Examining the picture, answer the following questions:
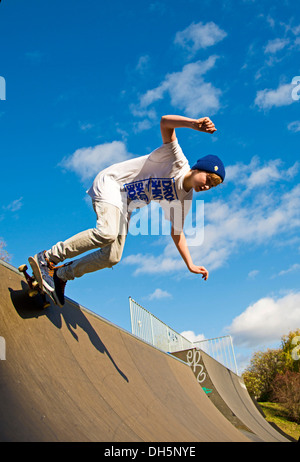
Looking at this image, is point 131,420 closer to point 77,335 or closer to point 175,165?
point 77,335

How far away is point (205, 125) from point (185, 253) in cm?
175

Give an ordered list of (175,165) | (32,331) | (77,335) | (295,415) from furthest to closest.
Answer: (295,415)
(77,335)
(175,165)
(32,331)

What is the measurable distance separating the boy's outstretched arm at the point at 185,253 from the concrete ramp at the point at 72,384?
1614 mm

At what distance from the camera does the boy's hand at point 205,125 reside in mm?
3072

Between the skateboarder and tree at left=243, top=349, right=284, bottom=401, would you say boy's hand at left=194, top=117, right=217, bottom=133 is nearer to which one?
the skateboarder

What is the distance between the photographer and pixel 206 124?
3.08m

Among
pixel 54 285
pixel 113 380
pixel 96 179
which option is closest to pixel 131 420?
pixel 113 380

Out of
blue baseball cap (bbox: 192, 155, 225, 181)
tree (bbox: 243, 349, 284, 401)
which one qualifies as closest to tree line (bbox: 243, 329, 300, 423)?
tree (bbox: 243, 349, 284, 401)

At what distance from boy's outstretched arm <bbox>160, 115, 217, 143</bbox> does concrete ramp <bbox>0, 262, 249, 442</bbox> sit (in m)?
2.21

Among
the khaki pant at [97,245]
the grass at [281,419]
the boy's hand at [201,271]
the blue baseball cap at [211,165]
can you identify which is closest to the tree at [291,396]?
the grass at [281,419]

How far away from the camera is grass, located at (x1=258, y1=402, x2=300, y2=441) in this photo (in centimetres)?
1833

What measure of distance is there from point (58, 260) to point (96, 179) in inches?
38.5

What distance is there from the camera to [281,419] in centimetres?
2098
